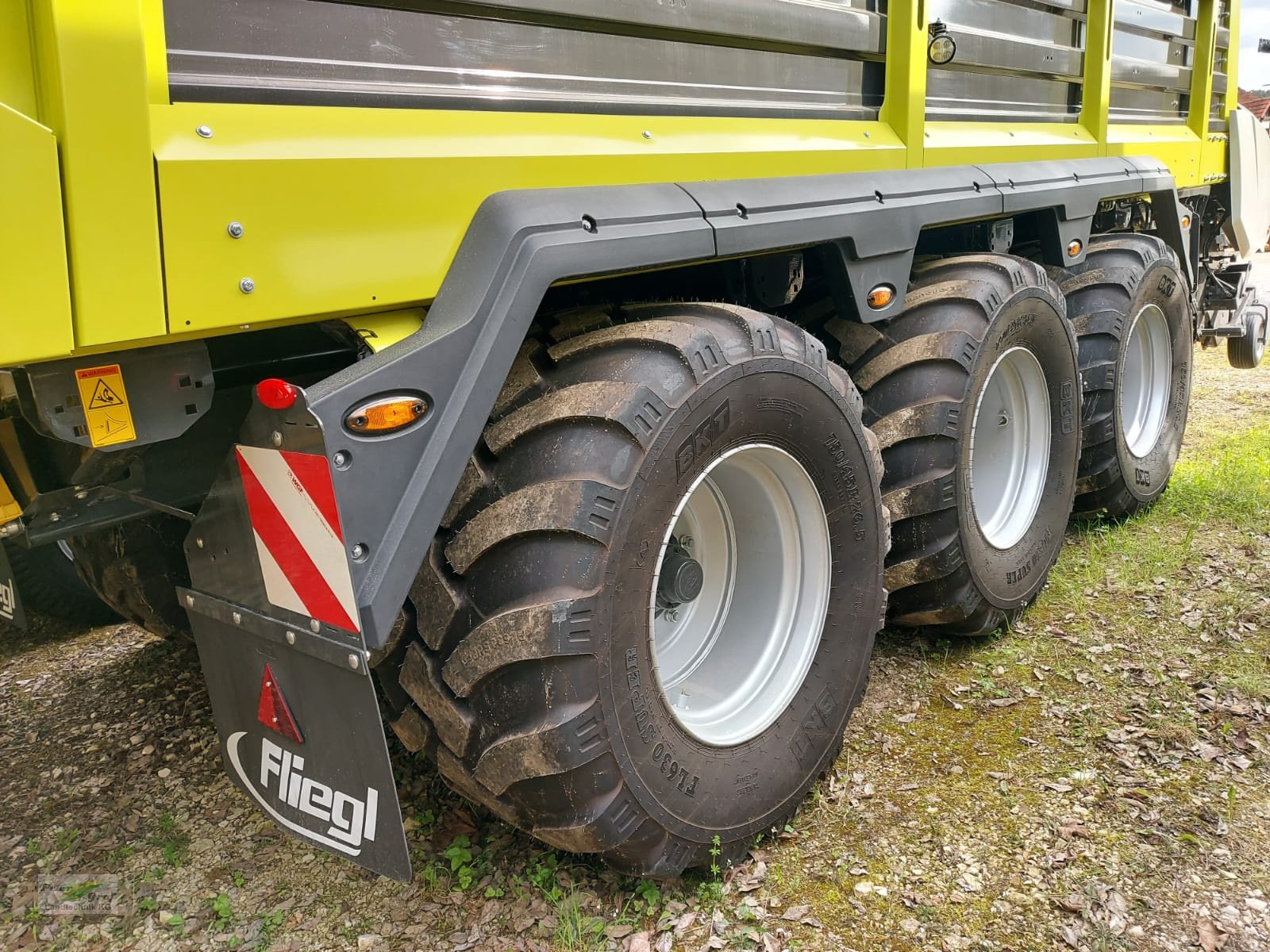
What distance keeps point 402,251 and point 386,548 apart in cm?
50

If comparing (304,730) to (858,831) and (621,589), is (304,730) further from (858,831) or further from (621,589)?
(858,831)

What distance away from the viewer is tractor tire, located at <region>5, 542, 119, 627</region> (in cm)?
337

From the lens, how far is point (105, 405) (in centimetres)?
165

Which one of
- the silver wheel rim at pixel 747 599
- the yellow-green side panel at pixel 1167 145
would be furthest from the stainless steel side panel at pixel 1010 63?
the silver wheel rim at pixel 747 599

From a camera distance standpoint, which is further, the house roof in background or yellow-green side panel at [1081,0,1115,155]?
the house roof in background

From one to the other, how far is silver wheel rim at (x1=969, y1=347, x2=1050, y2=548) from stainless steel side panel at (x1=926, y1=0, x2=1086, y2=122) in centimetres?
91

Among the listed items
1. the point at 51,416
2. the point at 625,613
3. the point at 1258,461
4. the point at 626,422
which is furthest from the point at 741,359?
the point at 1258,461

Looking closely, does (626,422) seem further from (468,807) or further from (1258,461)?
(1258,461)

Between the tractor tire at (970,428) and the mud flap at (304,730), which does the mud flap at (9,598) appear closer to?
the mud flap at (304,730)

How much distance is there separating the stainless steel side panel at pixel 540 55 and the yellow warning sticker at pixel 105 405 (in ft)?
1.44

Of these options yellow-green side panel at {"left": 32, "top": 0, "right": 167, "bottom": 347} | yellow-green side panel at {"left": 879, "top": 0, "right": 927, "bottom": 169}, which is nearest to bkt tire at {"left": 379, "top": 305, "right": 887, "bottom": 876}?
yellow-green side panel at {"left": 32, "top": 0, "right": 167, "bottom": 347}

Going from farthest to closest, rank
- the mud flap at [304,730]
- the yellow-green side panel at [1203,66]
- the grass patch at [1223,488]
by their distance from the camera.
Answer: the yellow-green side panel at [1203,66]
the grass patch at [1223,488]
the mud flap at [304,730]

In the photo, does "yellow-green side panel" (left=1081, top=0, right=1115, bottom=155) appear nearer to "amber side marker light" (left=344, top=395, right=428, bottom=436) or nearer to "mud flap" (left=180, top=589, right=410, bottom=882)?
"amber side marker light" (left=344, top=395, right=428, bottom=436)

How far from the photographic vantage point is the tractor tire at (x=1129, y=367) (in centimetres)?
408
